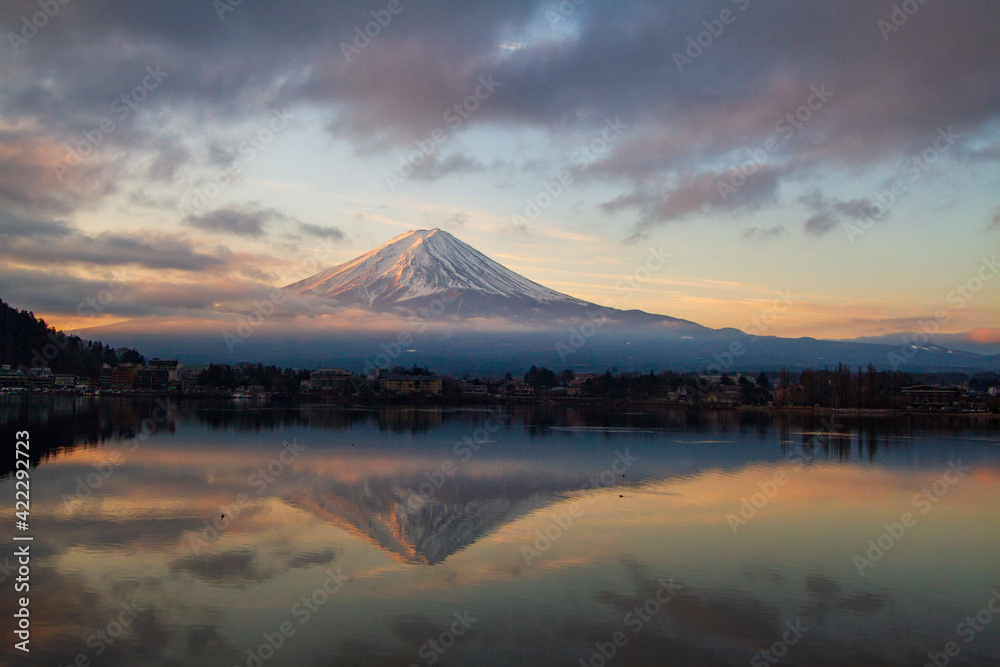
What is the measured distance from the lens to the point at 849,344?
19388cm

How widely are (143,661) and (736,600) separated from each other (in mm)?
5695

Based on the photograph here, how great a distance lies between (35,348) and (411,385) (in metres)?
33.8

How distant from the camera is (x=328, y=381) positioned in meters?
76.4

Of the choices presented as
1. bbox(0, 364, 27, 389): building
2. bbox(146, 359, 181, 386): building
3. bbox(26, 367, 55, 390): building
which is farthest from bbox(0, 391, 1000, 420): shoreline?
bbox(146, 359, 181, 386): building

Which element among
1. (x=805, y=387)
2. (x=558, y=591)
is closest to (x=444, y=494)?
(x=558, y=591)

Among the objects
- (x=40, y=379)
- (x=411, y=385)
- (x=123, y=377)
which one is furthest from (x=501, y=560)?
(x=123, y=377)

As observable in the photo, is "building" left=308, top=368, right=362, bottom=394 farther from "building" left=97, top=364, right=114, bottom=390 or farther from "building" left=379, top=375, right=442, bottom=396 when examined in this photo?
"building" left=97, top=364, right=114, bottom=390

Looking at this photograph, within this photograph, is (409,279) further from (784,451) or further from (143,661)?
(143,661)

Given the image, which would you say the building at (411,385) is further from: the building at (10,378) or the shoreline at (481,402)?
the building at (10,378)

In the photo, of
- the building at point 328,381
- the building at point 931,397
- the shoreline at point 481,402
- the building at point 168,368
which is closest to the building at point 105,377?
the building at point 168,368

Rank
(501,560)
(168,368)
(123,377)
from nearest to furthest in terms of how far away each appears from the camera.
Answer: (501,560)
(123,377)
(168,368)

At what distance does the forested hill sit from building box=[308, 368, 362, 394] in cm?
2217

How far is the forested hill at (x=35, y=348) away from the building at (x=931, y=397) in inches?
2803

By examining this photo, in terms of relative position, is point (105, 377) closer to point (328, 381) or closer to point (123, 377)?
point (123, 377)
